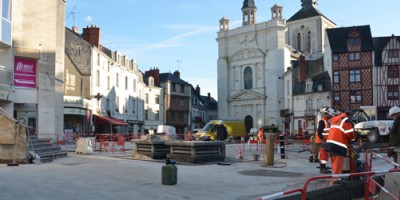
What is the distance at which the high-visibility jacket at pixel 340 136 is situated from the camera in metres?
9.53

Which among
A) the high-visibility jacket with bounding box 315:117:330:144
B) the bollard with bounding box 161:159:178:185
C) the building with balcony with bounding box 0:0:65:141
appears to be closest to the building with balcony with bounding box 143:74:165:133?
the building with balcony with bounding box 0:0:65:141

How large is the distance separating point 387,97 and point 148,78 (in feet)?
115

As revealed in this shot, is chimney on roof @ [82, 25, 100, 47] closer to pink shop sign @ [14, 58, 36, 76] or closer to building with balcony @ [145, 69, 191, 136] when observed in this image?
pink shop sign @ [14, 58, 36, 76]

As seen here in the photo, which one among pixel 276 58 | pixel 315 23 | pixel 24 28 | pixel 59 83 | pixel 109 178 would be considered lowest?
pixel 109 178

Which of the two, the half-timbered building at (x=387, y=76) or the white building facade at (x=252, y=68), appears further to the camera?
the white building facade at (x=252, y=68)

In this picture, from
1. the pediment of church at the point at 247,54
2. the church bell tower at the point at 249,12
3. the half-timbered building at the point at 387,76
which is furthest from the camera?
the church bell tower at the point at 249,12

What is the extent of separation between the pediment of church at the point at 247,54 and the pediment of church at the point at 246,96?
6135 mm

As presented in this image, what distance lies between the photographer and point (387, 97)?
5044 centimetres

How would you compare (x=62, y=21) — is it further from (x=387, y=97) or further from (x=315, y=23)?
(x=315, y=23)

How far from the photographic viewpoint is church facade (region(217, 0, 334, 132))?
72750mm

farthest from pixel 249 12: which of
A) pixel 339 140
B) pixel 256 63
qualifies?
pixel 339 140

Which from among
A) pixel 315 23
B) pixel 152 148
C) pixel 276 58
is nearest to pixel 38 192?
pixel 152 148

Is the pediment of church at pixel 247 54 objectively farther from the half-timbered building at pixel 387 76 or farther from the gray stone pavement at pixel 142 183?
the gray stone pavement at pixel 142 183

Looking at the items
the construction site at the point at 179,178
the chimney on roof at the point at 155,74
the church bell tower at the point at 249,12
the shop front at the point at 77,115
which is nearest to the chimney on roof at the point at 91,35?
the shop front at the point at 77,115
